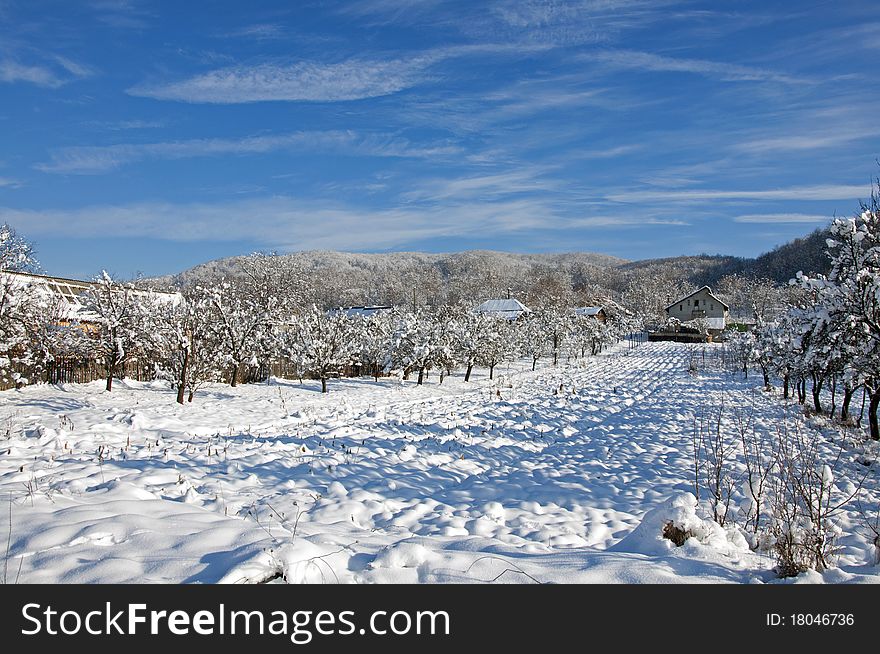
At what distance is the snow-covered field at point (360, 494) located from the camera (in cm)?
358

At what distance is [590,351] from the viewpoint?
5444 cm

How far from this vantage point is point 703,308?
8231cm

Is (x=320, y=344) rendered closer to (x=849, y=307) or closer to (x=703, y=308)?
(x=849, y=307)

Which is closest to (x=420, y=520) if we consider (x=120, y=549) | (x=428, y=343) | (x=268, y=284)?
(x=120, y=549)

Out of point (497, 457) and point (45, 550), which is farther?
point (497, 457)

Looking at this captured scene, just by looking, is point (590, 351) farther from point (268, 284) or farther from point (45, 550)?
point (45, 550)

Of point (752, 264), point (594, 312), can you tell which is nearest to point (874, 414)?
point (594, 312)

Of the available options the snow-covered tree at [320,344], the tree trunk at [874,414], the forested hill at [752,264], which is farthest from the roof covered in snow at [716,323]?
the tree trunk at [874,414]

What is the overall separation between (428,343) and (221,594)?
901 inches

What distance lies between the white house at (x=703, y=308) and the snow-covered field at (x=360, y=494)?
71.2m

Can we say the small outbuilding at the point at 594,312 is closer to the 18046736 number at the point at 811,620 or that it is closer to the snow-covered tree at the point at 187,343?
the snow-covered tree at the point at 187,343

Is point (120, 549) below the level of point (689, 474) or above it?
above

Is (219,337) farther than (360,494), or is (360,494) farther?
(219,337)

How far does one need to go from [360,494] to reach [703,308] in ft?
287
